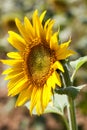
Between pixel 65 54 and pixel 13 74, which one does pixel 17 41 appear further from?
pixel 65 54

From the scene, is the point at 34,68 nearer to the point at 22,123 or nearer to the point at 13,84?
the point at 13,84

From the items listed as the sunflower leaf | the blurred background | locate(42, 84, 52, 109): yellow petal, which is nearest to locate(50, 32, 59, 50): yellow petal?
locate(42, 84, 52, 109): yellow petal

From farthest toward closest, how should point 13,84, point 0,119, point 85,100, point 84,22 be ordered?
point 0,119, point 84,22, point 85,100, point 13,84

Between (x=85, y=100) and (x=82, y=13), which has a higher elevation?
(x=82, y=13)

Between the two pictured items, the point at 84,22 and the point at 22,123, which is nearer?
→ the point at 84,22

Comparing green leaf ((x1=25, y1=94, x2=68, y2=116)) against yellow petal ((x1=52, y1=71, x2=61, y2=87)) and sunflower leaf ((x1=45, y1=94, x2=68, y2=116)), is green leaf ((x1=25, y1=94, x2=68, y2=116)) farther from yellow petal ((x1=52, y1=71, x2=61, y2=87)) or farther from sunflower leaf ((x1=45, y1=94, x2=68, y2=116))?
yellow petal ((x1=52, y1=71, x2=61, y2=87))

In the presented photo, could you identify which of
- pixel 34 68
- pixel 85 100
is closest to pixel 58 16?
pixel 85 100

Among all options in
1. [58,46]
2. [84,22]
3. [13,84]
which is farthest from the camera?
[84,22]
